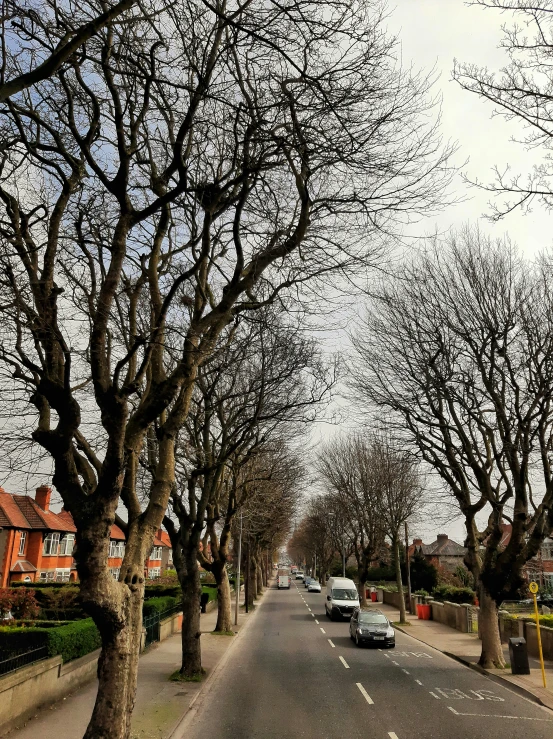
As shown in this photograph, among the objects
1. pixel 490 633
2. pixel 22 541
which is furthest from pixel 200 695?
pixel 22 541

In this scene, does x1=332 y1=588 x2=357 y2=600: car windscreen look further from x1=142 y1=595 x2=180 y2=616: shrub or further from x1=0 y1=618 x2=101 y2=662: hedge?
x1=0 y1=618 x2=101 y2=662: hedge

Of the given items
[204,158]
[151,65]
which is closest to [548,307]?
[204,158]

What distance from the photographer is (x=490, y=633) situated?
1576 centimetres

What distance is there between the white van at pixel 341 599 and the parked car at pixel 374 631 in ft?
30.0

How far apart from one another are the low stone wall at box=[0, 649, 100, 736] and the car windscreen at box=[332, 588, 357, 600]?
22.3 metres

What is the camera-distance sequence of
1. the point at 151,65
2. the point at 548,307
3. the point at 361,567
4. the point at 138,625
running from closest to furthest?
the point at 151,65, the point at 138,625, the point at 548,307, the point at 361,567

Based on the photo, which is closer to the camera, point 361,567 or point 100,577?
point 100,577

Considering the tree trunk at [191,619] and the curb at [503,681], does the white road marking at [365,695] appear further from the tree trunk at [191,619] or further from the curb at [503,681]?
the tree trunk at [191,619]

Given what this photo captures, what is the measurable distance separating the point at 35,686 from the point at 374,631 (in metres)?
13.9

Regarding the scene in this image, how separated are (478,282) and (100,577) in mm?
12213

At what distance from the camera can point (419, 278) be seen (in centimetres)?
1534

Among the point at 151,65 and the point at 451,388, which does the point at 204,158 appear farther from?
the point at 451,388

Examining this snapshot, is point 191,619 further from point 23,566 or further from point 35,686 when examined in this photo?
point 23,566

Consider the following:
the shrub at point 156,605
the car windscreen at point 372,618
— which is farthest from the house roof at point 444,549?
the shrub at point 156,605
